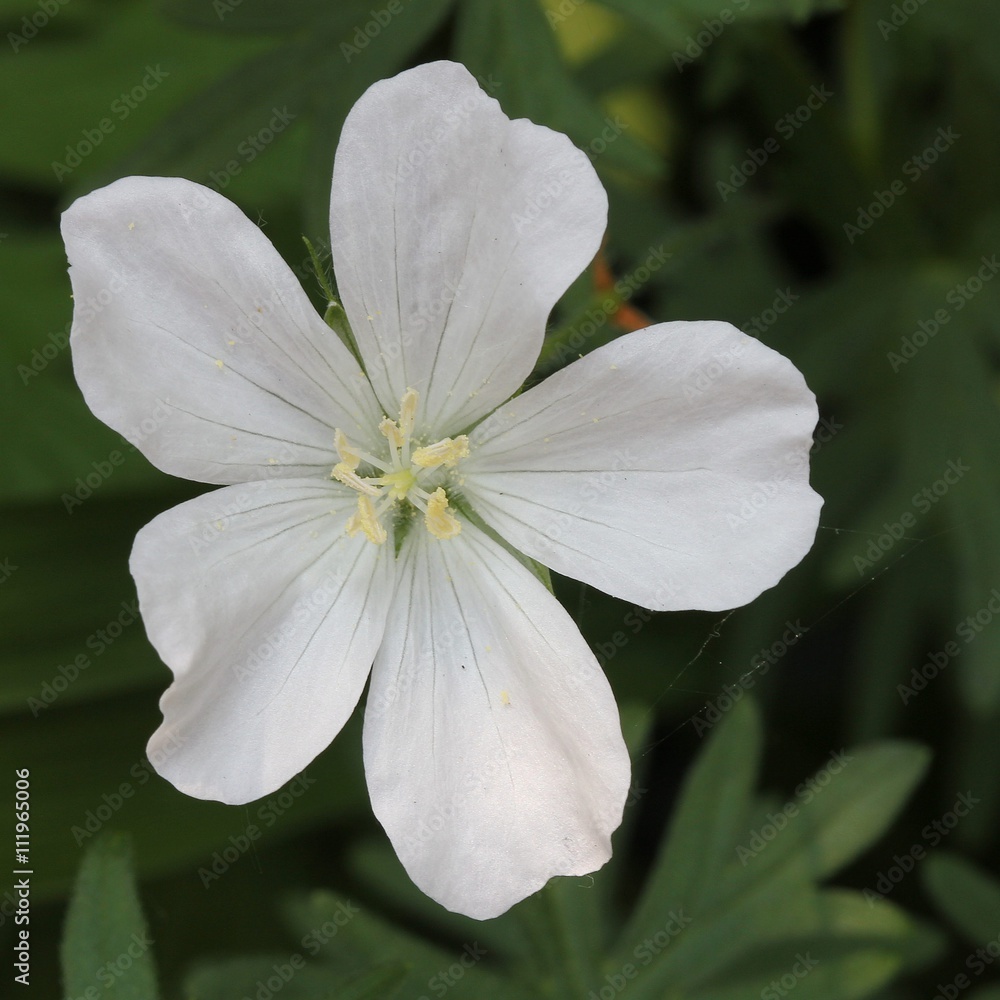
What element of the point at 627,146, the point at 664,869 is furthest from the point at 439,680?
the point at 627,146

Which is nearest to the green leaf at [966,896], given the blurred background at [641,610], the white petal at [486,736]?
the blurred background at [641,610]

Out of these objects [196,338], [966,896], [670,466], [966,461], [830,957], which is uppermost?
[670,466]

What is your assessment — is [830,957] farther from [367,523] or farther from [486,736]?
[367,523]

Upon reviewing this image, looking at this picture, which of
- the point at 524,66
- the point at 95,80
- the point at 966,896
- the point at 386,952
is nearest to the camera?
the point at 524,66

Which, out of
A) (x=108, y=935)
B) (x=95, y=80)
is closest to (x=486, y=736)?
(x=108, y=935)

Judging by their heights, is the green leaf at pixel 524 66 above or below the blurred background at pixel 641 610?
above

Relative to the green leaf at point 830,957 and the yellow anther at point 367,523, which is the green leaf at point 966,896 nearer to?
the green leaf at point 830,957

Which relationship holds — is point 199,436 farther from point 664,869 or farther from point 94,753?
point 94,753
